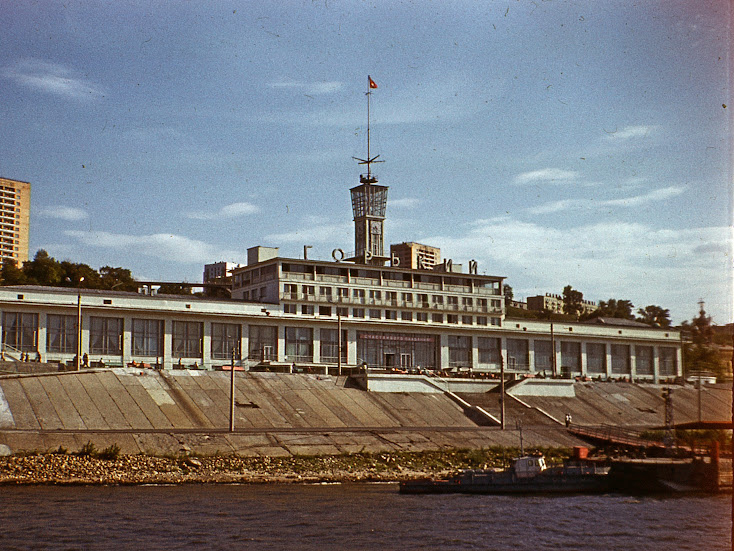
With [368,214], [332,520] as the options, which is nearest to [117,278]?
[368,214]

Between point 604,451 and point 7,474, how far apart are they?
50845 mm

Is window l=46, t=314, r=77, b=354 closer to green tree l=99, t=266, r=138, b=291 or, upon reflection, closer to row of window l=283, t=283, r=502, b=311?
row of window l=283, t=283, r=502, b=311

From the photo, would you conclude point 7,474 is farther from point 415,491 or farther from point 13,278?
point 13,278

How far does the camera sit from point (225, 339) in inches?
4163

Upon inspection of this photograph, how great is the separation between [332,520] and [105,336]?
191 ft

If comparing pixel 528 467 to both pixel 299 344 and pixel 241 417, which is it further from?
pixel 299 344

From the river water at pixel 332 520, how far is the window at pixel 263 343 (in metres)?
48.0

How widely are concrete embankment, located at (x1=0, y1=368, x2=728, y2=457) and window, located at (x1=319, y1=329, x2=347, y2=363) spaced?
13.0 meters

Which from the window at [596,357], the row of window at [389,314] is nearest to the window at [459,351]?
the row of window at [389,314]

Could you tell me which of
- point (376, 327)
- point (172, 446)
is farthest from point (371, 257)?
point (172, 446)

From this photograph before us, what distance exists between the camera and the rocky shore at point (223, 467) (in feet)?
191

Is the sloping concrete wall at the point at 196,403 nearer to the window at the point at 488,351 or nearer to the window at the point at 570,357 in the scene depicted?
the window at the point at 488,351

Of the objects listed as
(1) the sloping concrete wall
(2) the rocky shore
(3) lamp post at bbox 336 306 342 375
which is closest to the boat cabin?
(2) the rocky shore

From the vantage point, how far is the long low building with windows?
94875mm
